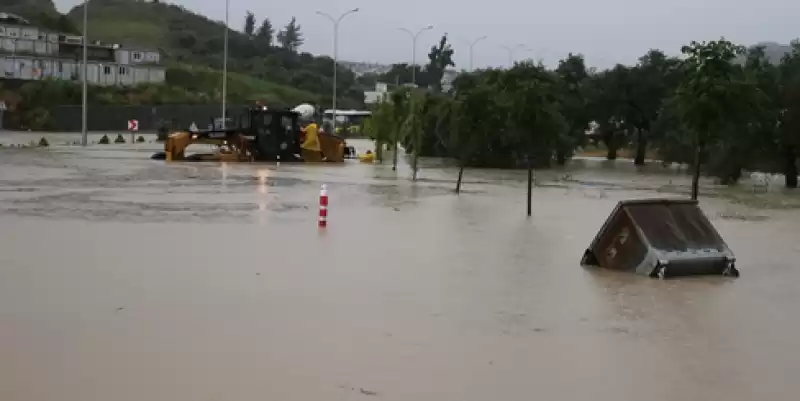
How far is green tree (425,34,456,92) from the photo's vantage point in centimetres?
17041

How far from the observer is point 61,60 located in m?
106

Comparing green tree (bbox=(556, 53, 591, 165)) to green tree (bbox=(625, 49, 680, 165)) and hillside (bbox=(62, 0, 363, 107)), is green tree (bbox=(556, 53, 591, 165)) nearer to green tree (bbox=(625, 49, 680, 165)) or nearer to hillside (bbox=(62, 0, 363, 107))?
green tree (bbox=(625, 49, 680, 165))

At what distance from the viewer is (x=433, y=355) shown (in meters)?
10.5

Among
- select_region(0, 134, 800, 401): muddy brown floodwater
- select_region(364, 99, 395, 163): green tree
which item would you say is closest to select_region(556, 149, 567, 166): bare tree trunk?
select_region(364, 99, 395, 163): green tree

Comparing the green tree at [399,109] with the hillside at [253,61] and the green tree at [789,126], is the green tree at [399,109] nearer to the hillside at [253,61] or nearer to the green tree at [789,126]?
the green tree at [789,126]


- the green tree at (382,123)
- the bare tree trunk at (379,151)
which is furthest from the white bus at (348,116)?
the green tree at (382,123)

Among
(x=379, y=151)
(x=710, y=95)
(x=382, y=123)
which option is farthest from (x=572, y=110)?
(x=710, y=95)

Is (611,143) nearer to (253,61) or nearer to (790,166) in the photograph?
(790,166)

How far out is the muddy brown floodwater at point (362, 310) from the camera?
954 cm

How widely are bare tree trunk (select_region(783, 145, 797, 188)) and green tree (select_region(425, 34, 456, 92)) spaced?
124 metres

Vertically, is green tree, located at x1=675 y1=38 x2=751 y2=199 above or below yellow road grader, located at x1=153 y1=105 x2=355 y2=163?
above

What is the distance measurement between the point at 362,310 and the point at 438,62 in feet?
533

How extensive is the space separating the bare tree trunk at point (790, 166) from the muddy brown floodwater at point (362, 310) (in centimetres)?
1887

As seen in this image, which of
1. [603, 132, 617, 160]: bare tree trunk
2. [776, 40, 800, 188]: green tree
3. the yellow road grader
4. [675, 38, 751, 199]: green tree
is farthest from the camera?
[603, 132, 617, 160]: bare tree trunk
